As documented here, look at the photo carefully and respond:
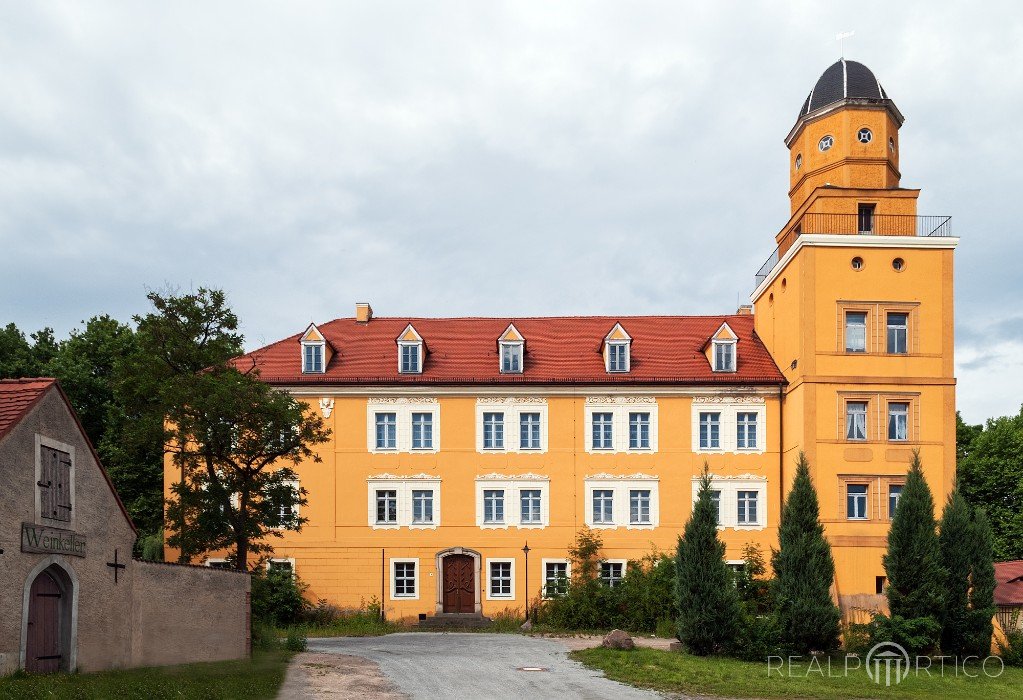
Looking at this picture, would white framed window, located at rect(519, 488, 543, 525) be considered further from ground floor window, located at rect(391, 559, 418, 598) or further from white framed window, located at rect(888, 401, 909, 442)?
white framed window, located at rect(888, 401, 909, 442)

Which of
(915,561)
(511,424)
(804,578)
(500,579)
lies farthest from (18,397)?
(500,579)

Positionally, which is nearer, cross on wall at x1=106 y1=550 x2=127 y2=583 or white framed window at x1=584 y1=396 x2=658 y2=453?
cross on wall at x1=106 y1=550 x2=127 y2=583

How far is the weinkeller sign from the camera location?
55.0 feet

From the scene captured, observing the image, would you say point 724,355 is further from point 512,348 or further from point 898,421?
point 512,348

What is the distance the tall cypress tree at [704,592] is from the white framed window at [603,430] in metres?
11.0

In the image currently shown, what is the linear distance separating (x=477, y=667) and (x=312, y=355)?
18.1m

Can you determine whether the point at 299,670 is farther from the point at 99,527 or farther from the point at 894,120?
the point at 894,120

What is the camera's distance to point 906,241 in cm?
3738

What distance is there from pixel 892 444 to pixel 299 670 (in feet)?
75.3

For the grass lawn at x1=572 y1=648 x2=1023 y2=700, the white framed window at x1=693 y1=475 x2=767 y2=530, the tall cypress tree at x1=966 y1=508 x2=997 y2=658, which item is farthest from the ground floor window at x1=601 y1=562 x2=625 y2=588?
the tall cypress tree at x1=966 y1=508 x2=997 y2=658

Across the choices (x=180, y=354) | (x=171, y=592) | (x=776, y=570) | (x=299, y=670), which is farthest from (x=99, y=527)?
(x=776, y=570)

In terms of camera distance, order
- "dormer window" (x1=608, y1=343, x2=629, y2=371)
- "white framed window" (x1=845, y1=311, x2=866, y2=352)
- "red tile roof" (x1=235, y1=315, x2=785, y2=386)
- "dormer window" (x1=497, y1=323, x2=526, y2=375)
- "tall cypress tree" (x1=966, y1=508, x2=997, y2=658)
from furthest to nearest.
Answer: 1. "dormer window" (x1=497, y1=323, x2=526, y2=375)
2. "dormer window" (x1=608, y1=343, x2=629, y2=371)
3. "red tile roof" (x1=235, y1=315, x2=785, y2=386)
4. "white framed window" (x1=845, y1=311, x2=866, y2=352)
5. "tall cypress tree" (x1=966, y1=508, x2=997, y2=658)

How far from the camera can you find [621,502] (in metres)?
38.6

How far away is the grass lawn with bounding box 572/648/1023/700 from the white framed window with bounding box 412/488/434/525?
12.4 metres
